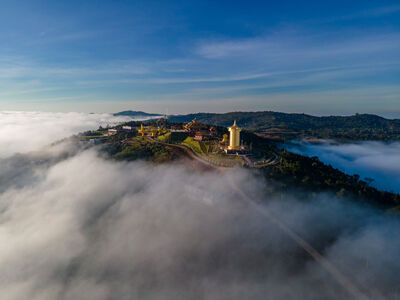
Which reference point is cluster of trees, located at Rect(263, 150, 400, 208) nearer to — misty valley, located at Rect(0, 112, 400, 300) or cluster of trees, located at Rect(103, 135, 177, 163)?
misty valley, located at Rect(0, 112, 400, 300)

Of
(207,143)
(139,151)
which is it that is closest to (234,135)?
(207,143)

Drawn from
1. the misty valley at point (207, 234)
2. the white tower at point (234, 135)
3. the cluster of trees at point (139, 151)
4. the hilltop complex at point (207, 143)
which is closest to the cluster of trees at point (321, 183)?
the misty valley at point (207, 234)

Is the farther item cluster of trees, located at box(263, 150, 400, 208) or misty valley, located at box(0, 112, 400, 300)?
cluster of trees, located at box(263, 150, 400, 208)

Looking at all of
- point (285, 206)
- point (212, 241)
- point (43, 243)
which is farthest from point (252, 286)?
point (43, 243)

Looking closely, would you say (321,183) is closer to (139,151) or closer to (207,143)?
(207,143)

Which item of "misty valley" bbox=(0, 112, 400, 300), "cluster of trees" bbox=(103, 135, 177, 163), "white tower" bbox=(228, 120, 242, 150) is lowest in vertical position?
"misty valley" bbox=(0, 112, 400, 300)

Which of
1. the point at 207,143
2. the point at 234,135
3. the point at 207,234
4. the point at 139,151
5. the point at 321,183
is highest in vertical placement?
the point at 234,135

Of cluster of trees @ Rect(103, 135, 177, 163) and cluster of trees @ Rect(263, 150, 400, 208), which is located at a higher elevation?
cluster of trees @ Rect(103, 135, 177, 163)

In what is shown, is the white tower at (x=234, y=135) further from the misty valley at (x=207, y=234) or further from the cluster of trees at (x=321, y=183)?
the cluster of trees at (x=321, y=183)

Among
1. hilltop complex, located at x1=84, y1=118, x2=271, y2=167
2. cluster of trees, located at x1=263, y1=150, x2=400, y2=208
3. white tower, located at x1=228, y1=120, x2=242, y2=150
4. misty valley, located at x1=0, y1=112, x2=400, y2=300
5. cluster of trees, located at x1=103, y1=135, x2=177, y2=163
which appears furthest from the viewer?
cluster of trees, located at x1=103, y1=135, x2=177, y2=163

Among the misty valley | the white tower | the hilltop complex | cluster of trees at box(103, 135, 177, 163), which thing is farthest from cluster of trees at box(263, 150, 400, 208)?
cluster of trees at box(103, 135, 177, 163)

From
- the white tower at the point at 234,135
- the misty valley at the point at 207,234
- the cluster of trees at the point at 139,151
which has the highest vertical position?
the white tower at the point at 234,135
